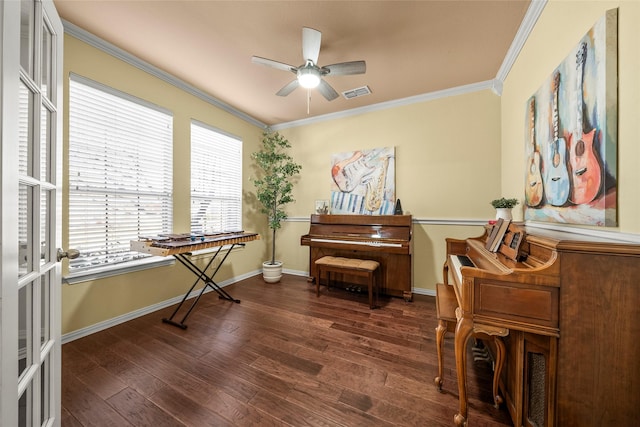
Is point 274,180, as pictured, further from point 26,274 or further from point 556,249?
point 556,249

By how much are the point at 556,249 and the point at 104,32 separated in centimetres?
353

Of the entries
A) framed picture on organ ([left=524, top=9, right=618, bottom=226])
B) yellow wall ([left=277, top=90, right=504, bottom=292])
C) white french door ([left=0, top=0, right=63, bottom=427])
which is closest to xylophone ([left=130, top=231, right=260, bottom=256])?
white french door ([left=0, top=0, right=63, bottom=427])

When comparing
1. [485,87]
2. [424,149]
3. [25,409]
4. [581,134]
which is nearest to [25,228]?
[25,409]

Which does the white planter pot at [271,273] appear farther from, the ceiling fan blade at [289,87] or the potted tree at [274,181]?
the ceiling fan blade at [289,87]

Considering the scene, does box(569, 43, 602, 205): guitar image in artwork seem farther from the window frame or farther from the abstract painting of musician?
the window frame

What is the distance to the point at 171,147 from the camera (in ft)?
9.23

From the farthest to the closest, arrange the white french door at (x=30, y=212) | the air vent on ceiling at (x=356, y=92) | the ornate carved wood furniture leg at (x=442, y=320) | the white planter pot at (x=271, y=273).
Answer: the white planter pot at (x=271, y=273) < the air vent on ceiling at (x=356, y=92) < the ornate carved wood furniture leg at (x=442, y=320) < the white french door at (x=30, y=212)

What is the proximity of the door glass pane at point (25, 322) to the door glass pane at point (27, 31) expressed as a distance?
2.54 feet

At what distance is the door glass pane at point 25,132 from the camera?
792 mm

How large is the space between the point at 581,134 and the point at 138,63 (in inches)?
145

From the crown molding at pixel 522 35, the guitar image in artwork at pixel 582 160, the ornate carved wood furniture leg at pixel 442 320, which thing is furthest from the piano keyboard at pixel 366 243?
the crown molding at pixel 522 35

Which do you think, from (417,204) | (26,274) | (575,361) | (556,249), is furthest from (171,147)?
(575,361)

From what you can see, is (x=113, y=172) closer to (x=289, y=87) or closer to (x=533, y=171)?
(x=289, y=87)

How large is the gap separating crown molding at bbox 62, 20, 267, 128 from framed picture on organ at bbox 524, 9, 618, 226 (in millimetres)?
3511
